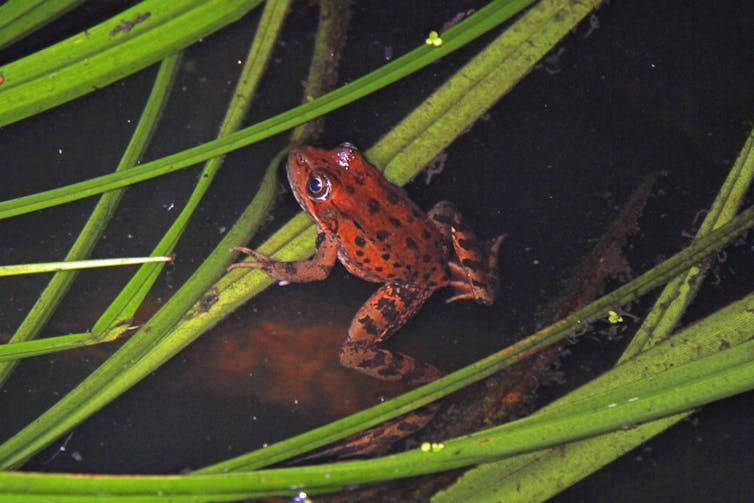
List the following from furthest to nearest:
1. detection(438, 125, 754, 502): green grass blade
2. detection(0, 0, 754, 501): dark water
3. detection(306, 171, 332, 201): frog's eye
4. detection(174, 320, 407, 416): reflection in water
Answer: detection(174, 320, 407, 416): reflection in water → detection(0, 0, 754, 501): dark water → detection(306, 171, 332, 201): frog's eye → detection(438, 125, 754, 502): green grass blade

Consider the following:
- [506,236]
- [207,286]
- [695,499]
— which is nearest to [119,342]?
[207,286]

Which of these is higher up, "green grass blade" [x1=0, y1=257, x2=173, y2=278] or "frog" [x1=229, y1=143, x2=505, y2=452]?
"green grass blade" [x1=0, y1=257, x2=173, y2=278]

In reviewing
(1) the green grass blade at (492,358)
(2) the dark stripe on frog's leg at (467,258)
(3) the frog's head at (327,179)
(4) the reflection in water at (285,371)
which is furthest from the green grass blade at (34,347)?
(2) the dark stripe on frog's leg at (467,258)

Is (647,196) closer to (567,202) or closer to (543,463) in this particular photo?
(567,202)

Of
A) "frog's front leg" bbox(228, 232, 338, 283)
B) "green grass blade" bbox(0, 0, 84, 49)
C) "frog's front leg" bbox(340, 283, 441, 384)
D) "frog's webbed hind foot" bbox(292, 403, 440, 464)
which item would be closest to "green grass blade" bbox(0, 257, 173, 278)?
"frog's front leg" bbox(228, 232, 338, 283)

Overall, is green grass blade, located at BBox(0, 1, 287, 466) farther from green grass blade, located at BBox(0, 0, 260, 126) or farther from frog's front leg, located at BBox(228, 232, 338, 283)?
green grass blade, located at BBox(0, 0, 260, 126)

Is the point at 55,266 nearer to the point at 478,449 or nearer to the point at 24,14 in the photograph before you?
the point at 24,14

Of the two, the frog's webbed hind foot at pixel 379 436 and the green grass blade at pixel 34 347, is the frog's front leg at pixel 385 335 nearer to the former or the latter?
the frog's webbed hind foot at pixel 379 436
